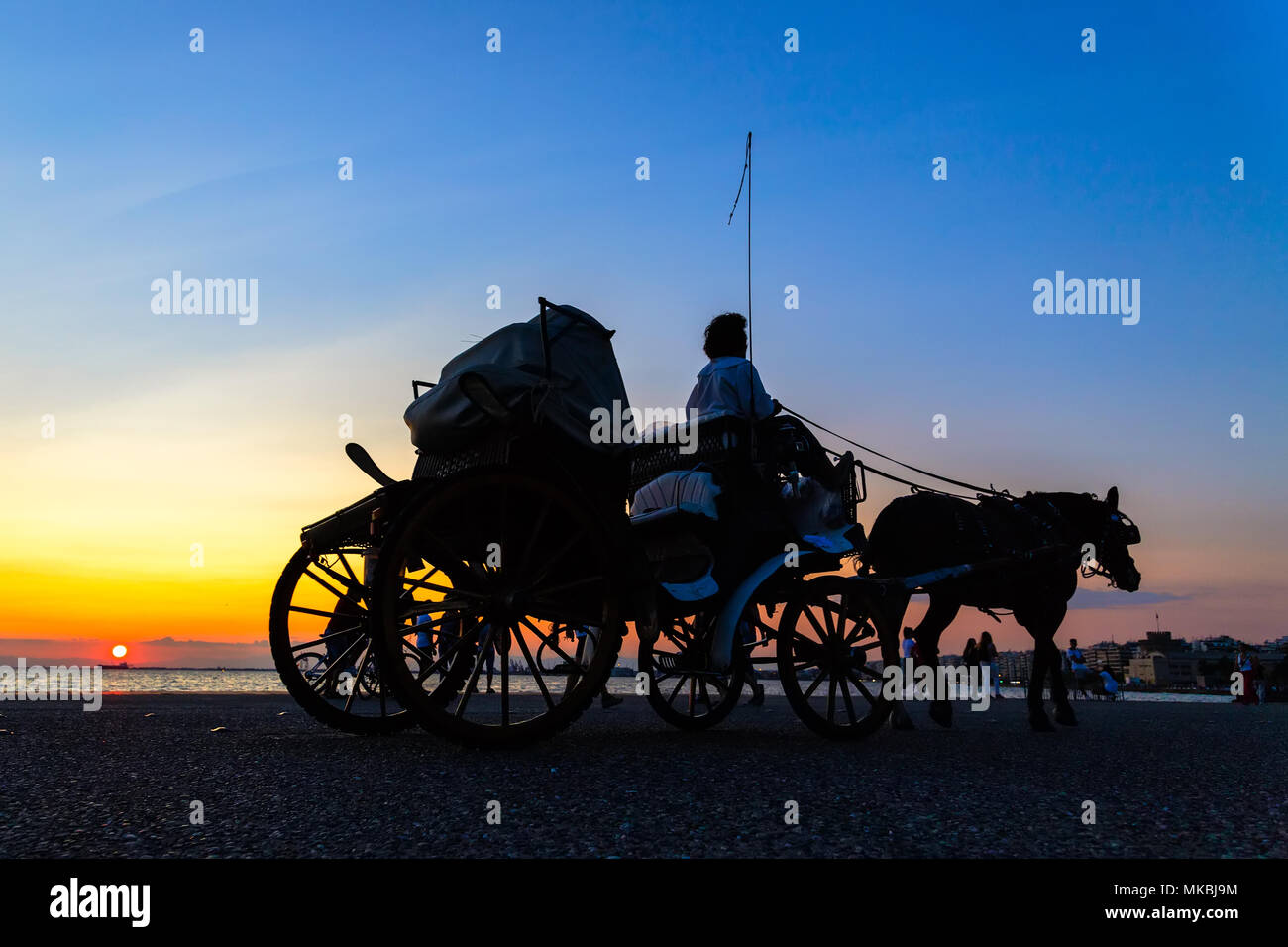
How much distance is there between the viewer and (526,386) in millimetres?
5059

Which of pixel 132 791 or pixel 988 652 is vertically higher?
pixel 132 791

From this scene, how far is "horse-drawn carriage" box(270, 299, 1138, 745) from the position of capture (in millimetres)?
4797

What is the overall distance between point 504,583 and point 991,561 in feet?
19.1

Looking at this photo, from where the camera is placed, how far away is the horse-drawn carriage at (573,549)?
15.7 feet

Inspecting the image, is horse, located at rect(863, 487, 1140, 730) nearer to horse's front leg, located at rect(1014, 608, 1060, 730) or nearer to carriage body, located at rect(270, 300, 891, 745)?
horse's front leg, located at rect(1014, 608, 1060, 730)

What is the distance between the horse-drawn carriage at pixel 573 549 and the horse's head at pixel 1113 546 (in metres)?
5.17

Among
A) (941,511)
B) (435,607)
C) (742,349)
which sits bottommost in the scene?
(435,607)

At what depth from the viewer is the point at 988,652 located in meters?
20.9
